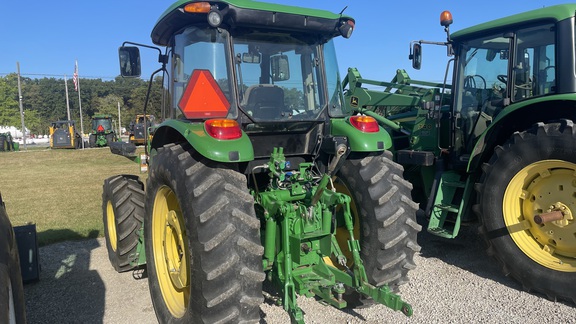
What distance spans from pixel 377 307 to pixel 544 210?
195 cm

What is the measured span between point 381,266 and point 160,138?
2188 mm

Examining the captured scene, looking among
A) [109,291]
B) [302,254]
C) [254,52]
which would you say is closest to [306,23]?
[254,52]

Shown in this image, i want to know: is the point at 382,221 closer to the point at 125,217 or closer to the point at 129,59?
the point at 125,217

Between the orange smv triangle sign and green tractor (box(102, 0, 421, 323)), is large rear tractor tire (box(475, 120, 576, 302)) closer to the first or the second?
green tractor (box(102, 0, 421, 323))

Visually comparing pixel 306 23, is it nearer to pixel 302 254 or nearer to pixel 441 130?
pixel 302 254

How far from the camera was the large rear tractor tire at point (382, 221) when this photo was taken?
135 inches

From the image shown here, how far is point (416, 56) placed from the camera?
228 inches

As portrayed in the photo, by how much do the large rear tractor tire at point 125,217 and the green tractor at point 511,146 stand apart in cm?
327

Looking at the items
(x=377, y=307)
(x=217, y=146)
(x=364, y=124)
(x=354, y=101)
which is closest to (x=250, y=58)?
(x=217, y=146)

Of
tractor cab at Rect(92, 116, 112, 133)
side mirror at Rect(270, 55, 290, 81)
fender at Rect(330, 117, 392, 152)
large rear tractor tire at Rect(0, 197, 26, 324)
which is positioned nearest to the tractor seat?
side mirror at Rect(270, 55, 290, 81)

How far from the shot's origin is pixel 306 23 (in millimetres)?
3545

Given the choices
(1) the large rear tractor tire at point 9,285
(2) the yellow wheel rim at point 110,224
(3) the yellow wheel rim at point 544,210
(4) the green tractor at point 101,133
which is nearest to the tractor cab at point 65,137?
(4) the green tractor at point 101,133

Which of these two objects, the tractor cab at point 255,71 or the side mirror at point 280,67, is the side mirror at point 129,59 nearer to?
Answer: the tractor cab at point 255,71

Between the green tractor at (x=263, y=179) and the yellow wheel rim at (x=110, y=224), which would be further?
the yellow wheel rim at (x=110, y=224)
